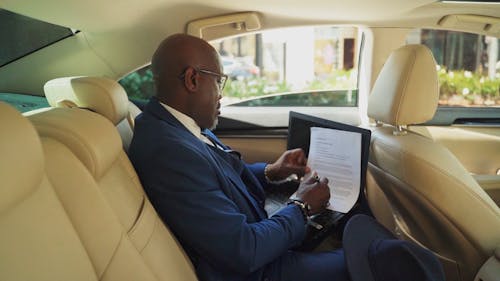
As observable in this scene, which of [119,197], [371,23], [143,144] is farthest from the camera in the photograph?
[371,23]

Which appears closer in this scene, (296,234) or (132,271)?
(132,271)

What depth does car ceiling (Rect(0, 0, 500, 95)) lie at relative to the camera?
1972 mm

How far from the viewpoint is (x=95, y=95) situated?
147 centimetres

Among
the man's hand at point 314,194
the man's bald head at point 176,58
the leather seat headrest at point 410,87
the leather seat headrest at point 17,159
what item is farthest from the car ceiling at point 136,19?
the leather seat headrest at point 17,159

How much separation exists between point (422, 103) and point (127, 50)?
140 cm

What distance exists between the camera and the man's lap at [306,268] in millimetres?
1442

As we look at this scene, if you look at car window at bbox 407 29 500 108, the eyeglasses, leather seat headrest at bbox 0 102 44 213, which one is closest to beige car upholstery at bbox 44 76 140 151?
the eyeglasses

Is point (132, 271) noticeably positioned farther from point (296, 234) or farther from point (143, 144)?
point (296, 234)

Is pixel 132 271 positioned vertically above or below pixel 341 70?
below

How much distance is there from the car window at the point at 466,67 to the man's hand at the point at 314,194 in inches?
56.5

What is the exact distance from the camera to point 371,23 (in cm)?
233

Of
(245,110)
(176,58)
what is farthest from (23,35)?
(245,110)

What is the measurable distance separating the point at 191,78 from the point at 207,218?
20.1 inches

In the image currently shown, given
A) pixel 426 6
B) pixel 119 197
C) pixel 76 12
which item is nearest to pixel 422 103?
pixel 426 6
